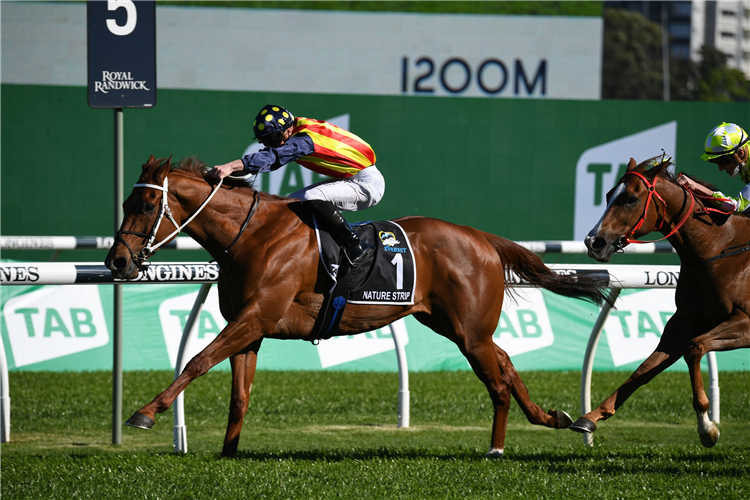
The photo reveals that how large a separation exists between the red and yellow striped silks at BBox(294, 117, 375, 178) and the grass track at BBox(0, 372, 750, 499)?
162 centimetres

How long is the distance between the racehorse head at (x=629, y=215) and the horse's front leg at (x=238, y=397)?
1.93 m

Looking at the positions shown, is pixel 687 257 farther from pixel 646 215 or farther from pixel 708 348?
pixel 708 348

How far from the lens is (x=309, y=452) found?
5.12 metres

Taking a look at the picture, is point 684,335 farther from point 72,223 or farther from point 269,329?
point 72,223

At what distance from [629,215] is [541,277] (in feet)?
2.64

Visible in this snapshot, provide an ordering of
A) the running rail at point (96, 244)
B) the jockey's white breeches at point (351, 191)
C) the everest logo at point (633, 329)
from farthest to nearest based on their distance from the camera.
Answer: the everest logo at point (633, 329)
the running rail at point (96, 244)
the jockey's white breeches at point (351, 191)

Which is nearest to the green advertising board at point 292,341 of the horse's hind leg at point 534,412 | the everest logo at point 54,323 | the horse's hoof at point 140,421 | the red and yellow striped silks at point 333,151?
the everest logo at point 54,323

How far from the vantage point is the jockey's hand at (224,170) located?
4590mm

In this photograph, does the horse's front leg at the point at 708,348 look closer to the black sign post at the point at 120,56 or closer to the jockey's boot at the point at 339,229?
the jockey's boot at the point at 339,229

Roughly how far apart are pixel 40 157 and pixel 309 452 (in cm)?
641

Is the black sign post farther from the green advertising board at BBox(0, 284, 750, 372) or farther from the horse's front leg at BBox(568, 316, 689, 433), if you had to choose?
the horse's front leg at BBox(568, 316, 689, 433)

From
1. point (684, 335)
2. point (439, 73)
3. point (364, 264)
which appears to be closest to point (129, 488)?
point (364, 264)

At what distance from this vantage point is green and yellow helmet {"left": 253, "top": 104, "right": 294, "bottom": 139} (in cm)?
471

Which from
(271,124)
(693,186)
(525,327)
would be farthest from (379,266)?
(525,327)
